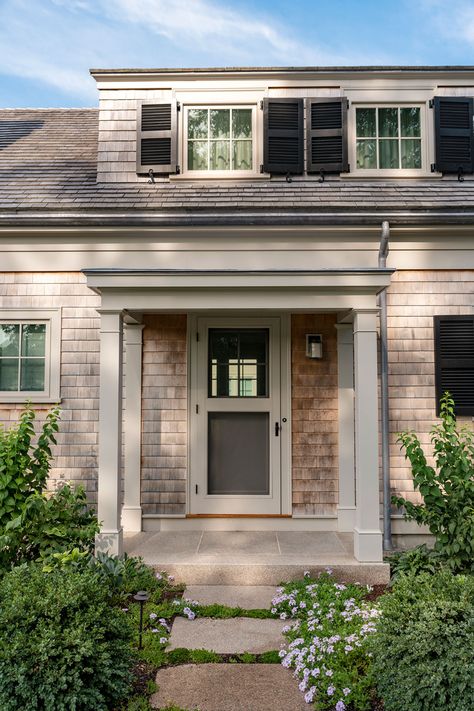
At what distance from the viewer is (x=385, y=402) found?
16.3 ft

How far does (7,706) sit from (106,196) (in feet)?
14.7

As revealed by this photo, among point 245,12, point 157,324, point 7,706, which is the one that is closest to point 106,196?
point 157,324

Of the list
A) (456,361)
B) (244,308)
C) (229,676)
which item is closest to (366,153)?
(456,361)

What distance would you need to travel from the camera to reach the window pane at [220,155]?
574 cm

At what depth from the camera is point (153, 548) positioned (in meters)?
4.60

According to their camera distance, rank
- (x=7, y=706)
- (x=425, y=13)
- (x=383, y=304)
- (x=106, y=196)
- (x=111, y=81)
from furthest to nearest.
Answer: (x=425, y=13), (x=111, y=81), (x=106, y=196), (x=383, y=304), (x=7, y=706)

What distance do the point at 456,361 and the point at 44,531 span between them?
4.02 m

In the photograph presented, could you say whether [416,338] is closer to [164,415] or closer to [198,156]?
[164,415]

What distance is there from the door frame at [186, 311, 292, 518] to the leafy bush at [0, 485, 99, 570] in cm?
129

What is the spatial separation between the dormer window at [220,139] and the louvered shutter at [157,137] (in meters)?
0.18

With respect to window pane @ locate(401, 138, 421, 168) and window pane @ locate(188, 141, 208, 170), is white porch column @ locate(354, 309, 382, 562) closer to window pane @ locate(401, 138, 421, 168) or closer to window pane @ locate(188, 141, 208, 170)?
window pane @ locate(401, 138, 421, 168)

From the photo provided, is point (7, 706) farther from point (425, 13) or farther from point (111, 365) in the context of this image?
point (425, 13)

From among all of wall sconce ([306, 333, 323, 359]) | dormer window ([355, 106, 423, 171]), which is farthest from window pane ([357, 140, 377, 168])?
wall sconce ([306, 333, 323, 359])

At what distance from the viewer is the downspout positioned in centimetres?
486
